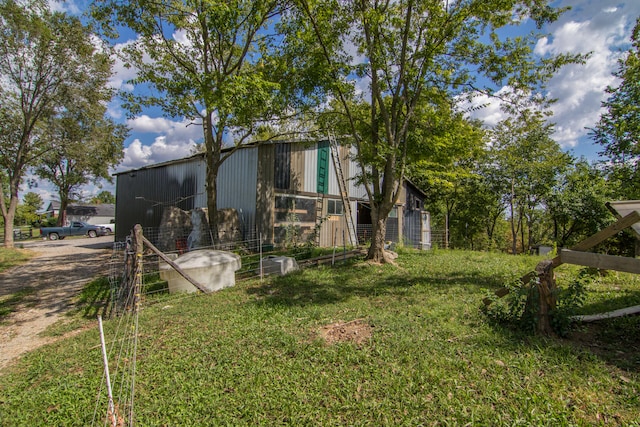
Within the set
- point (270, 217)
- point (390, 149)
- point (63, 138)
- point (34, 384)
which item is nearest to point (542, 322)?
point (390, 149)

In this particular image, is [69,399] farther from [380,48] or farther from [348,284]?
[380,48]

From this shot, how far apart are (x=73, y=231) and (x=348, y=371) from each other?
A: 110 feet

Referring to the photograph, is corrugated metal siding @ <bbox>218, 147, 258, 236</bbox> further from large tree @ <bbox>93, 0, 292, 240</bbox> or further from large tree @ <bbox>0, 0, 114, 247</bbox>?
large tree @ <bbox>0, 0, 114, 247</bbox>

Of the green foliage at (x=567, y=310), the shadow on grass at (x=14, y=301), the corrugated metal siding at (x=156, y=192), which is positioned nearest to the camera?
the green foliage at (x=567, y=310)

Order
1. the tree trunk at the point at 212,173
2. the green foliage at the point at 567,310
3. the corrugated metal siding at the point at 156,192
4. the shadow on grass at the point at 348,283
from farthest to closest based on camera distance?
the corrugated metal siding at the point at 156,192
the tree trunk at the point at 212,173
the shadow on grass at the point at 348,283
the green foliage at the point at 567,310

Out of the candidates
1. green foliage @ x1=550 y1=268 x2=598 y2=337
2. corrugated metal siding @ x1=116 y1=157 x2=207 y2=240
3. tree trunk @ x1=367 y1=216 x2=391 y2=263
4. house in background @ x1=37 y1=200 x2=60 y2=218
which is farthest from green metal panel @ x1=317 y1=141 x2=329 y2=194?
house in background @ x1=37 y1=200 x2=60 y2=218

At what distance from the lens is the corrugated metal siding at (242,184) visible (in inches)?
481

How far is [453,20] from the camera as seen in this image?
308 inches

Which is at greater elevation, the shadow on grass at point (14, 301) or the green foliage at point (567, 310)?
the green foliage at point (567, 310)

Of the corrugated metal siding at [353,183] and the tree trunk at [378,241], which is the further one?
the corrugated metal siding at [353,183]

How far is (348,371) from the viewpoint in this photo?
130 inches

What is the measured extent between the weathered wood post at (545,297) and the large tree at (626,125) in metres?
10.0

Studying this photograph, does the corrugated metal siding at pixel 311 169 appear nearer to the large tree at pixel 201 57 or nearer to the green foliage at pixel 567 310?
the large tree at pixel 201 57

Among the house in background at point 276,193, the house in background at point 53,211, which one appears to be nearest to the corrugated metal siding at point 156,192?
the house in background at point 276,193
